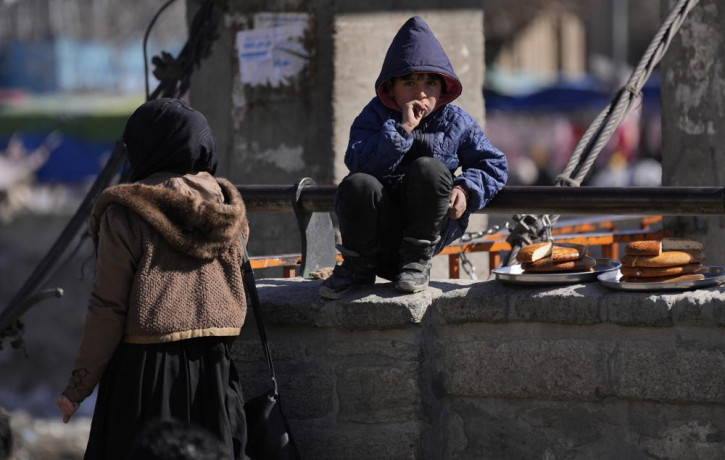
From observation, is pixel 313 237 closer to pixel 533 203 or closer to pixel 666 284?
pixel 533 203

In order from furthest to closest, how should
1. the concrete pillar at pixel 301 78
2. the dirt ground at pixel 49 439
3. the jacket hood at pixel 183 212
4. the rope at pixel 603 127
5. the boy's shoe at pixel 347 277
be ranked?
the dirt ground at pixel 49 439
the concrete pillar at pixel 301 78
the rope at pixel 603 127
the boy's shoe at pixel 347 277
the jacket hood at pixel 183 212

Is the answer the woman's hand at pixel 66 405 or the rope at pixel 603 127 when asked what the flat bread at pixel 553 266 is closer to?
the rope at pixel 603 127

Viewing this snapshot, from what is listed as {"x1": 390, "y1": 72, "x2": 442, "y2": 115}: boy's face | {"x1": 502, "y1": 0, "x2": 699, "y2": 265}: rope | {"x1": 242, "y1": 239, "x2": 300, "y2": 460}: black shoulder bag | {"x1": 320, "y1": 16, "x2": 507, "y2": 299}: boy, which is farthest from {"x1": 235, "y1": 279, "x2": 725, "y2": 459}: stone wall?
{"x1": 502, "y1": 0, "x2": 699, "y2": 265}: rope

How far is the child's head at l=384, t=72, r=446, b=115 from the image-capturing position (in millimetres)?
3752

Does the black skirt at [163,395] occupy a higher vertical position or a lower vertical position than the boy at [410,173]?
lower

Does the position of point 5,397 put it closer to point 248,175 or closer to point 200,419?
point 248,175

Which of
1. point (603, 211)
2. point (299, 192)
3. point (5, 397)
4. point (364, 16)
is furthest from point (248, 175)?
point (5, 397)

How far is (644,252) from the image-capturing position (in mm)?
3551

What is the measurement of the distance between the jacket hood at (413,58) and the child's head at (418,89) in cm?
3

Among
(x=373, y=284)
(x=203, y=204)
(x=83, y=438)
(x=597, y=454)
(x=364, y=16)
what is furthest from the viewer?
(x=83, y=438)

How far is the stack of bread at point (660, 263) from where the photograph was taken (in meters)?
3.54

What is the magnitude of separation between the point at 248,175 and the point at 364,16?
3.78 feet

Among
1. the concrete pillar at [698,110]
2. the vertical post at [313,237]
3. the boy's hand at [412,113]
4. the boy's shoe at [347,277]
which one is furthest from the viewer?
the concrete pillar at [698,110]

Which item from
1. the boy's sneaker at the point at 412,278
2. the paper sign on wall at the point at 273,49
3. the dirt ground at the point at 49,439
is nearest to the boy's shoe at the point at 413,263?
the boy's sneaker at the point at 412,278
